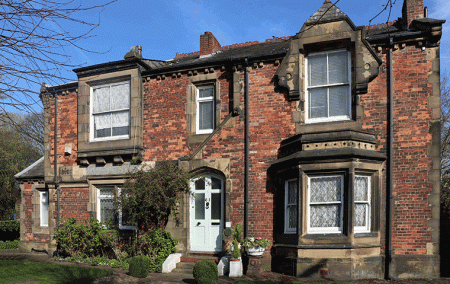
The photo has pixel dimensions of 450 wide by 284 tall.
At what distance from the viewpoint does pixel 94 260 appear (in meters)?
12.7

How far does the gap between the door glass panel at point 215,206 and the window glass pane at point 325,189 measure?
3381mm

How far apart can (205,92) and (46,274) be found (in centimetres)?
749

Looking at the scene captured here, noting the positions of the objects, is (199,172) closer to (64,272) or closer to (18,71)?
(64,272)

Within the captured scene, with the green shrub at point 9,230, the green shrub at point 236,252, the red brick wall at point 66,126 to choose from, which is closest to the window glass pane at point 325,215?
the green shrub at point 236,252

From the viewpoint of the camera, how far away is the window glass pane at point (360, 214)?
10.3 meters

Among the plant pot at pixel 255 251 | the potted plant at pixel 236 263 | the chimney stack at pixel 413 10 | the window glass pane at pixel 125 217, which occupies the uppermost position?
the chimney stack at pixel 413 10

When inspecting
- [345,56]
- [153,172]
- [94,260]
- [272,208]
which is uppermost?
[345,56]

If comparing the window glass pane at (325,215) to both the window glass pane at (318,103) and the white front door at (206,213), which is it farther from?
the white front door at (206,213)

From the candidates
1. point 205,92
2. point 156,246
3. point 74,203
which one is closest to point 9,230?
point 74,203

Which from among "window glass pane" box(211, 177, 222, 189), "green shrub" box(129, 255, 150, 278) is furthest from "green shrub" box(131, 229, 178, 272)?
"window glass pane" box(211, 177, 222, 189)

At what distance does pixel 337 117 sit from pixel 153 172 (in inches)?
240

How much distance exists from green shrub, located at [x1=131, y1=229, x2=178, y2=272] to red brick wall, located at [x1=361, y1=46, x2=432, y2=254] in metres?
6.77

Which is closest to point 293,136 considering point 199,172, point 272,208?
point 272,208

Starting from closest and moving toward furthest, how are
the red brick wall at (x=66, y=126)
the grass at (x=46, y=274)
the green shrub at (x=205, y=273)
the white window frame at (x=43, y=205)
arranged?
the grass at (x=46, y=274) → the green shrub at (x=205, y=273) → the red brick wall at (x=66, y=126) → the white window frame at (x=43, y=205)
